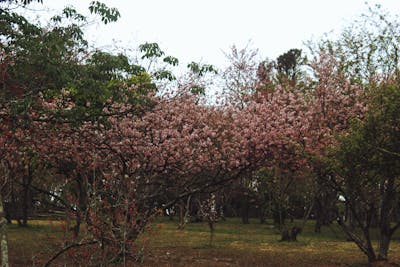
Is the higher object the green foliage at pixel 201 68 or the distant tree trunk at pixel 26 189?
the green foliage at pixel 201 68

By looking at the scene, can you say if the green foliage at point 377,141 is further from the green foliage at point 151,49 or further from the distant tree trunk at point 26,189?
the distant tree trunk at point 26,189

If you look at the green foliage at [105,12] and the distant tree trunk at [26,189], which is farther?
the distant tree trunk at [26,189]

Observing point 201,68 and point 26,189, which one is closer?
point 201,68

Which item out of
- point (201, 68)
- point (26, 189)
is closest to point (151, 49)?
point (201, 68)

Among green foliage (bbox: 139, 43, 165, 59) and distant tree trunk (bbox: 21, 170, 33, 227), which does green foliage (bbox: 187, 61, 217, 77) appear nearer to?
green foliage (bbox: 139, 43, 165, 59)

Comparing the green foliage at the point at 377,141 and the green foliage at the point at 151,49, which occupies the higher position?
the green foliage at the point at 151,49

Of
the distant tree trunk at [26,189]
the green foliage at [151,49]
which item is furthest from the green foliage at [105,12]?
the distant tree trunk at [26,189]

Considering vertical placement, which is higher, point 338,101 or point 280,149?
point 338,101

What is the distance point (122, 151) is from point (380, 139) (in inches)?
316

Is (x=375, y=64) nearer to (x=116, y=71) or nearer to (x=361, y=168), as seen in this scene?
(x=361, y=168)

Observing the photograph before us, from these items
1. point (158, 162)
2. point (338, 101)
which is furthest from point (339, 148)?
point (158, 162)

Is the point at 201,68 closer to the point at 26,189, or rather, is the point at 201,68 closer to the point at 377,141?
the point at 377,141

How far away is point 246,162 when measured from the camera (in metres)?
16.7

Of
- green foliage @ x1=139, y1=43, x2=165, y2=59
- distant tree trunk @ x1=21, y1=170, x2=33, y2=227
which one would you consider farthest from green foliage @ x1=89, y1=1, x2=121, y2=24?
distant tree trunk @ x1=21, y1=170, x2=33, y2=227
